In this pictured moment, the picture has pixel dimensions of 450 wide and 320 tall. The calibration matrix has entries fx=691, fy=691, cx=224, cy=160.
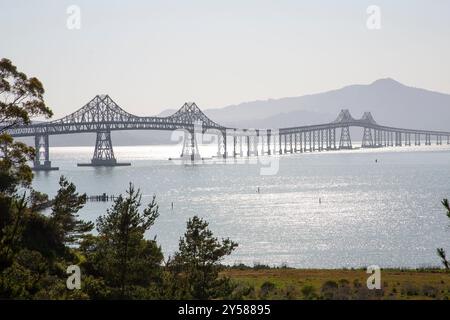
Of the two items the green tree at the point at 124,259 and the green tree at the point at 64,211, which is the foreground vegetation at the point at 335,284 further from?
the green tree at the point at 64,211

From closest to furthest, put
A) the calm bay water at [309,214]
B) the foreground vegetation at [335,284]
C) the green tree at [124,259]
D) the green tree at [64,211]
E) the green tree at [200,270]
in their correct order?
the green tree at [124,259] → the green tree at [200,270] → the foreground vegetation at [335,284] → the green tree at [64,211] → the calm bay water at [309,214]

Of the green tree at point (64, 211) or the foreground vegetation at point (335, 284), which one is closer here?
the foreground vegetation at point (335, 284)

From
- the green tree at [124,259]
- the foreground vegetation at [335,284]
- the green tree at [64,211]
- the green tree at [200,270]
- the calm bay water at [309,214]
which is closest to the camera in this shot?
the green tree at [124,259]

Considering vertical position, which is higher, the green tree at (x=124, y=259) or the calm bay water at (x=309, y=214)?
the green tree at (x=124, y=259)

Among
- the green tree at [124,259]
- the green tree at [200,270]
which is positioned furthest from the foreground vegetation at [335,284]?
the green tree at [124,259]

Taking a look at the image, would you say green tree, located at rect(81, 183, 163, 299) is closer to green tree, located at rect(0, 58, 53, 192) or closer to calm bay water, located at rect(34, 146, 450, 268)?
green tree, located at rect(0, 58, 53, 192)

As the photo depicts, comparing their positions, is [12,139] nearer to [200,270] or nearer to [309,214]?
[200,270]
